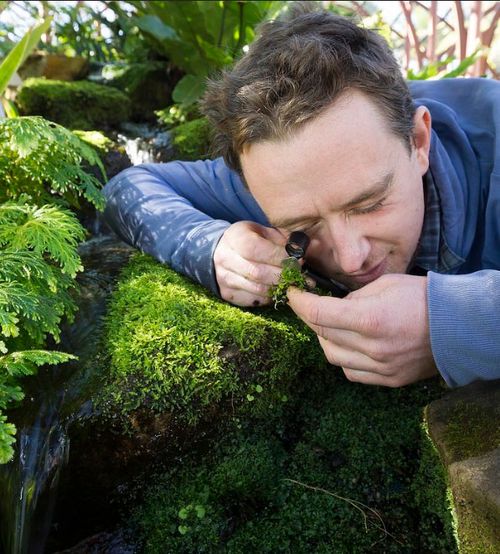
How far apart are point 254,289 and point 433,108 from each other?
1.38 metres

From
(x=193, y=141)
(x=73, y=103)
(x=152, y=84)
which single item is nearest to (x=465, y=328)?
(x=193, y=141)

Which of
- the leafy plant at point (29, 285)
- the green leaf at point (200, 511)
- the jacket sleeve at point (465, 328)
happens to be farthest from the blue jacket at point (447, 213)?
the green leaf at point (200, 511)

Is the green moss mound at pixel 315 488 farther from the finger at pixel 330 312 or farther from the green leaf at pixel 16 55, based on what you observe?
the green leaf at pixel 16 55

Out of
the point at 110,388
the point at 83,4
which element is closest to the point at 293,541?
the point at 110,388

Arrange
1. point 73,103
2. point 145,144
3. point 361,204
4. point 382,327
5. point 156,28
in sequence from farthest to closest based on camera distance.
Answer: point 156,28 < point 73,103 < point 145,144 < point 361,204 < point 382,327

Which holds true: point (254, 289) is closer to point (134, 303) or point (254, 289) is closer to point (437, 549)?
point (134, 303)

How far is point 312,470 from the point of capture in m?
2.05

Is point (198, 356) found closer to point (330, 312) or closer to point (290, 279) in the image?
point (290, 279)

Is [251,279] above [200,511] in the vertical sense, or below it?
above

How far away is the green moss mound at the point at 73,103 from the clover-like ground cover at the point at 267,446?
4700mm

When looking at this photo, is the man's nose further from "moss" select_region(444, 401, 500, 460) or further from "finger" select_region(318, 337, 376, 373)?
"moss" select_region(444, 401, 500, 460)

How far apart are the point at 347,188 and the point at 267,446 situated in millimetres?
1108

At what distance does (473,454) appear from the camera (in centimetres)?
156

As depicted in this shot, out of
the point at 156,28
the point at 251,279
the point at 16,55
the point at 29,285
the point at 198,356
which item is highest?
the point at 16,55
